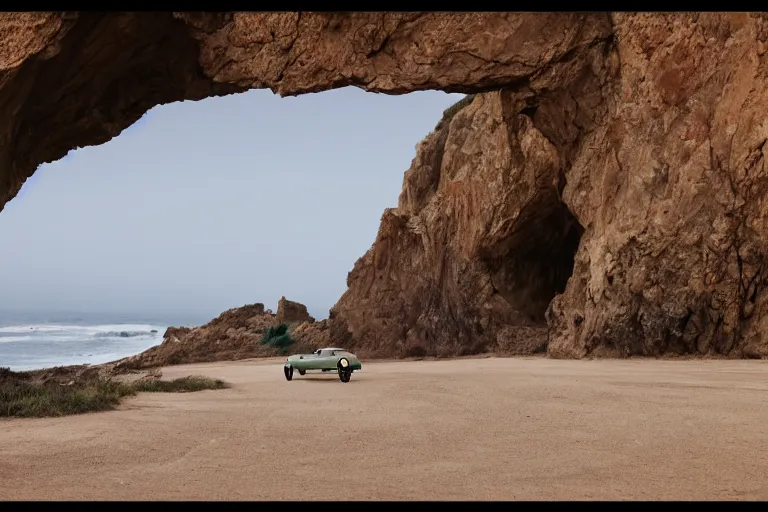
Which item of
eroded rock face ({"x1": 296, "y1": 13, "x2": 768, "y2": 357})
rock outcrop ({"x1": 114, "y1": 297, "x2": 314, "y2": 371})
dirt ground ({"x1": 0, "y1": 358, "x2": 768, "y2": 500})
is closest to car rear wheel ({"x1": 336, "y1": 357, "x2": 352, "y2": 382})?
dirt ground ({"x1": 0, "y1": 358, "x2": 768, "y2": 500})

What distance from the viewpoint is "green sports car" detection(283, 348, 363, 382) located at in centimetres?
1508

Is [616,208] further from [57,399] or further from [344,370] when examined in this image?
[57,399]

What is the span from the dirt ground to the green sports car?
318 cm

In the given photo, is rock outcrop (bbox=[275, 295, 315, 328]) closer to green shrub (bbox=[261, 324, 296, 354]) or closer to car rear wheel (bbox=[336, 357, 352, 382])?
green shrub (bbox=[261, 324, 296, 354])

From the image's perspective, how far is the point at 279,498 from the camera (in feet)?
16.4

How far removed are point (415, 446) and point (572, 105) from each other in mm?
17586

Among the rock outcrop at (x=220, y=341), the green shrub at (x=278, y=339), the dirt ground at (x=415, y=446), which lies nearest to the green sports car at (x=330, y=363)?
the dirt ground at (x=415, y=446)

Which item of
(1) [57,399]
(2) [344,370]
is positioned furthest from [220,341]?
(1) [57,399]

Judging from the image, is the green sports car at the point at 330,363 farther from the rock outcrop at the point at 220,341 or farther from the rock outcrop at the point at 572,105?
the rock outcrop at the point at 220,341

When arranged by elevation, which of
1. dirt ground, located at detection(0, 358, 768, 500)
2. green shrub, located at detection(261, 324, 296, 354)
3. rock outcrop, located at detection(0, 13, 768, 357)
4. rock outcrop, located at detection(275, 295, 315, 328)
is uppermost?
rock outcrop, located at detection(0, 13, 768, 357)

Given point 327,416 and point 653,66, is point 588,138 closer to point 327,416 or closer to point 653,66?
point 653,66

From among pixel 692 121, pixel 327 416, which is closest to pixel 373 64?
pixel 692 121

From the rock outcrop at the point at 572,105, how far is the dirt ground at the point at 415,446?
7.28m
